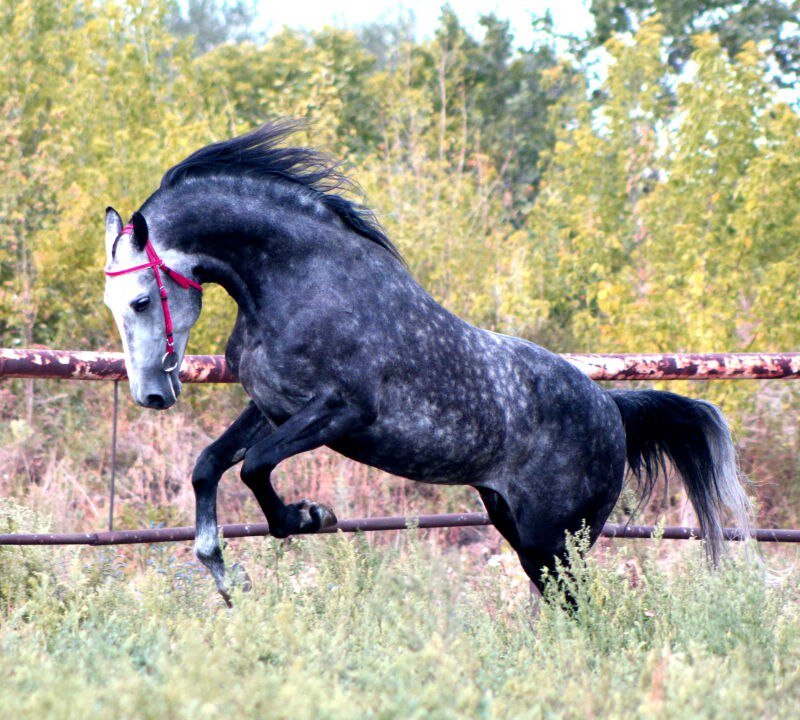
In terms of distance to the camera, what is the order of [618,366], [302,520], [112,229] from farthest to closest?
[618,366]
[302,520]
[112,229]

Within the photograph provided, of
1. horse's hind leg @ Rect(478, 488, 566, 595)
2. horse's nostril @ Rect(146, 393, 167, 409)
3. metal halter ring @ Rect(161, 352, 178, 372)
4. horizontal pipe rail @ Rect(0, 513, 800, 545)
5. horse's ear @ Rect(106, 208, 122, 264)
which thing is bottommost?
horizontal pipe rail @ Rect(0, 513, 800, 545)

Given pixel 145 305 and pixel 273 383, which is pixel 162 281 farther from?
pixel 273 383

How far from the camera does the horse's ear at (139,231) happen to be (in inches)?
155

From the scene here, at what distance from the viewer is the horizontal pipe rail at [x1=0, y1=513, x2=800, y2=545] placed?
15.5 ft

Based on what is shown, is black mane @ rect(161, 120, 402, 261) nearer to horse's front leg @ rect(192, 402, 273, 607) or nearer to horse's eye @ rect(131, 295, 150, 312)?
horse's eye @ rect(131, 295, 150, 312)

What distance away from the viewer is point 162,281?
3.98m

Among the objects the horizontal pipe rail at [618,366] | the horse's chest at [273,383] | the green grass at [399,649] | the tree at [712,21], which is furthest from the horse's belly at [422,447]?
the tree at [712,21]

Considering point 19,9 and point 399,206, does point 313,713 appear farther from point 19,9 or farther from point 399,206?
point 19,9

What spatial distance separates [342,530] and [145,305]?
5.04 ft

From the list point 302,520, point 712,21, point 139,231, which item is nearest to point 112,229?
point 139,231

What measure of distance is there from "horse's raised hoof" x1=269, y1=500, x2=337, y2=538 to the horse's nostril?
2.10ft

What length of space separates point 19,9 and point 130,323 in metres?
9.83

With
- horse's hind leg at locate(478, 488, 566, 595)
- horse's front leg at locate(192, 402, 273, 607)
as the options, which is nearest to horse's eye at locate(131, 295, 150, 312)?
horse's front leg at locate(192, 402, 273, 607)

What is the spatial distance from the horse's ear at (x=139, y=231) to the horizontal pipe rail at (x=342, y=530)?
1278 millimetres
